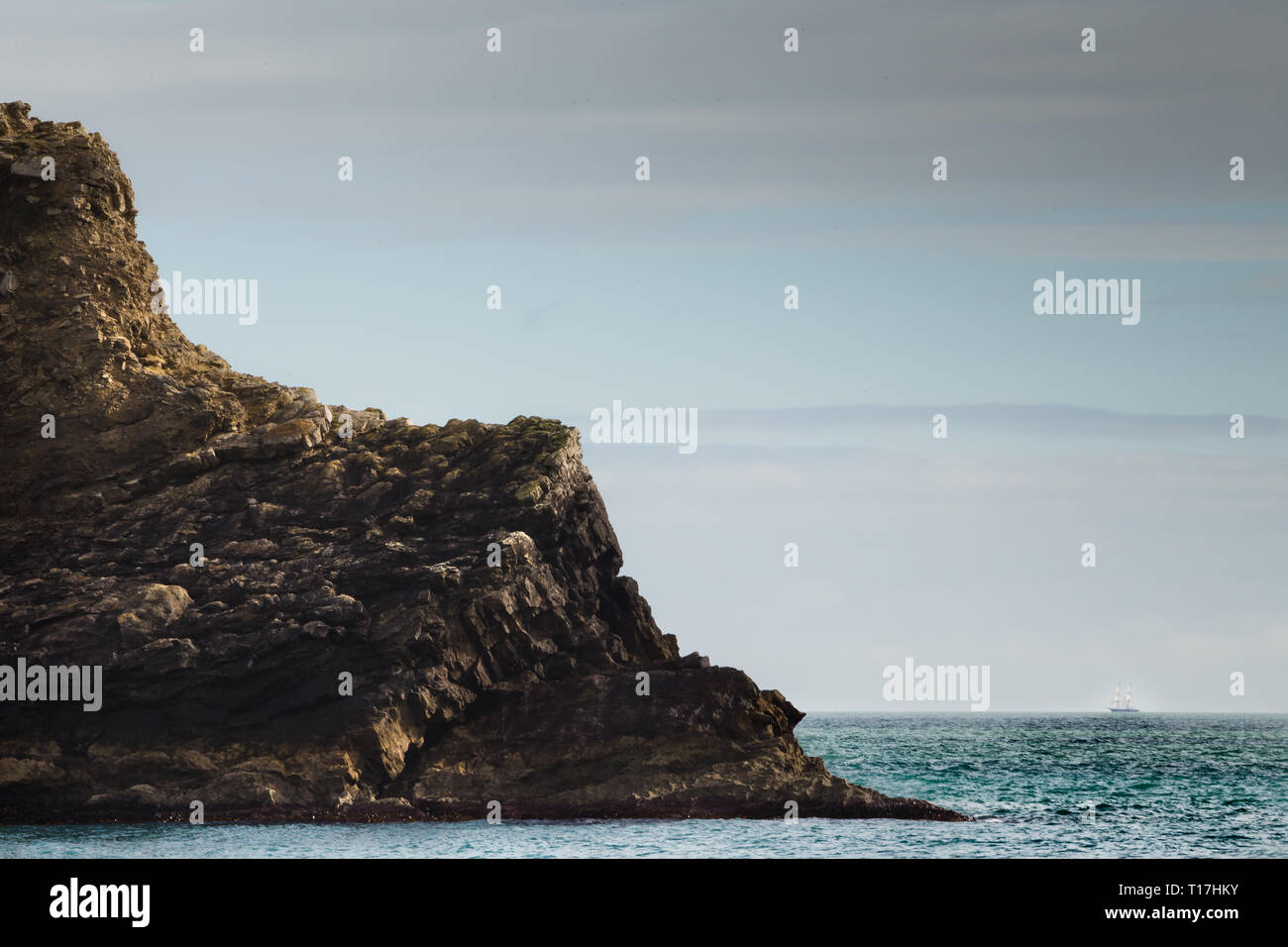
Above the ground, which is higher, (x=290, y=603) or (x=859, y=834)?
(x=290, y=603)

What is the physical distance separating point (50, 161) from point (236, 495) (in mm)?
18847

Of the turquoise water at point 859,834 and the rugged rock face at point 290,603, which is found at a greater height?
the rugged rock face at point 290,603

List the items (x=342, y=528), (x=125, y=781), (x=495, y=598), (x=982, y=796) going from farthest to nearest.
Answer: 1. (x=982, y=796)
2. (x=342, y=528)
3. (x=495, y=598)
4. (x=125, y=781)

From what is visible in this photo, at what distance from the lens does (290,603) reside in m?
57.5

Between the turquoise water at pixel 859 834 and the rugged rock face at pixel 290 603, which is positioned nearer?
the turquoise water at pixel 859 834

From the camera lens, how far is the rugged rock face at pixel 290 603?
2138 inches

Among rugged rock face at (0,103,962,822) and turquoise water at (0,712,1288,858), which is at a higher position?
rugged rock face at (0,103,962,822)

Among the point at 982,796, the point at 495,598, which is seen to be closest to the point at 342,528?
the point at 495,598

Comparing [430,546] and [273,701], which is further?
[430,546]

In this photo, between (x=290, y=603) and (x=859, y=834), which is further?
(x=290, y=603)

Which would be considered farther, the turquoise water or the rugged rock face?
the rugged rock face

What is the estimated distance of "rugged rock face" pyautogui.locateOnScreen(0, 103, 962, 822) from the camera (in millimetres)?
54312
